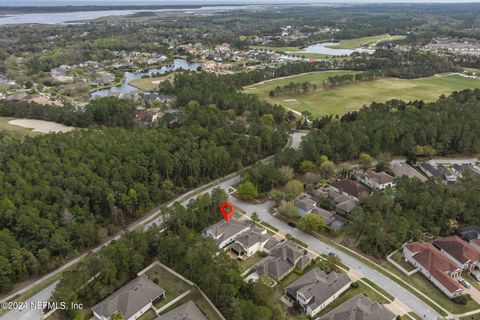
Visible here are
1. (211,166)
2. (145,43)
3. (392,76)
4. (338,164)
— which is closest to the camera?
(211,166)

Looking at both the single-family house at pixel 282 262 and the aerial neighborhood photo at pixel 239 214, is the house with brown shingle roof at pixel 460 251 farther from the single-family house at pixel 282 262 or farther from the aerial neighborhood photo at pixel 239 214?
the single-family house at pixel 282 262

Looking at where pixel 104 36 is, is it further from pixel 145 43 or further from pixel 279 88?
pixel 279 88

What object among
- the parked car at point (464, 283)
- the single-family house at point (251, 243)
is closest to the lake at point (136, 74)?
the single-family house at point (251, 243)

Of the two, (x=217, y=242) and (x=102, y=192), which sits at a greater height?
(x=102, y=192)

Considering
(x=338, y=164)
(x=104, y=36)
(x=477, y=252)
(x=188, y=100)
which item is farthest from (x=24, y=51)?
(x=477, y=252)

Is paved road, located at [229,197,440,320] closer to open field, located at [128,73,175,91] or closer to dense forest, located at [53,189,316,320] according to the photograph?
dense forest, located at [53,189,316,320]

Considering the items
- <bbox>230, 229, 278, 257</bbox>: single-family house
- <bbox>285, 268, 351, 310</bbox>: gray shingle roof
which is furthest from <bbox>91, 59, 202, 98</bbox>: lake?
<bbox>285, 268, 351, 310</bbox>: gray shingle roof
